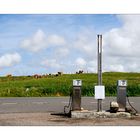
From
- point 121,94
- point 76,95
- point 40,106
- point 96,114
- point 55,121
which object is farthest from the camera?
point 40,106

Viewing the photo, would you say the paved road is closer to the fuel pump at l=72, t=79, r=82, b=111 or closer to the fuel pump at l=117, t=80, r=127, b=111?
the fuel pump at l=72, t=79, r=82, b=111

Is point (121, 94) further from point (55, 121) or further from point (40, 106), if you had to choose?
point (40, 106)

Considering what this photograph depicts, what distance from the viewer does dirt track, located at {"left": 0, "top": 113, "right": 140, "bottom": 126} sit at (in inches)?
456

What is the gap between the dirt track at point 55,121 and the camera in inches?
456

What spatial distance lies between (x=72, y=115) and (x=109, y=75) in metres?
24.8

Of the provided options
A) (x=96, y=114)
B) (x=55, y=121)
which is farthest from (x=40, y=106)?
(x=55, y=121)

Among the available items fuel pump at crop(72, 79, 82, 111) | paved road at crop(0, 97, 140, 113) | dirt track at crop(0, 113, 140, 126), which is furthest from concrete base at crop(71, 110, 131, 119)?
paved road at crop(0, 97, 140, 113)

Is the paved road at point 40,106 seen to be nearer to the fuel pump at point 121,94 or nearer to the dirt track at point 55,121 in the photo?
the dirt track at point 55,121

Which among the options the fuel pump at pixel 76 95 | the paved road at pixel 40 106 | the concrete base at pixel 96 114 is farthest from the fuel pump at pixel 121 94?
the paved road at pixel 40 106

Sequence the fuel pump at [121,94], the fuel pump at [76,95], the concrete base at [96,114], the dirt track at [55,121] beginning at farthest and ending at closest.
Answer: the fuel pump at [121,94], the fuel pump at [76,95], the concrete base at [96,114], the dirt track at [55,121]

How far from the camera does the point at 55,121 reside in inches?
480

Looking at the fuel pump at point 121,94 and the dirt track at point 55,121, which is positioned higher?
the fuel pump at point 121,94
